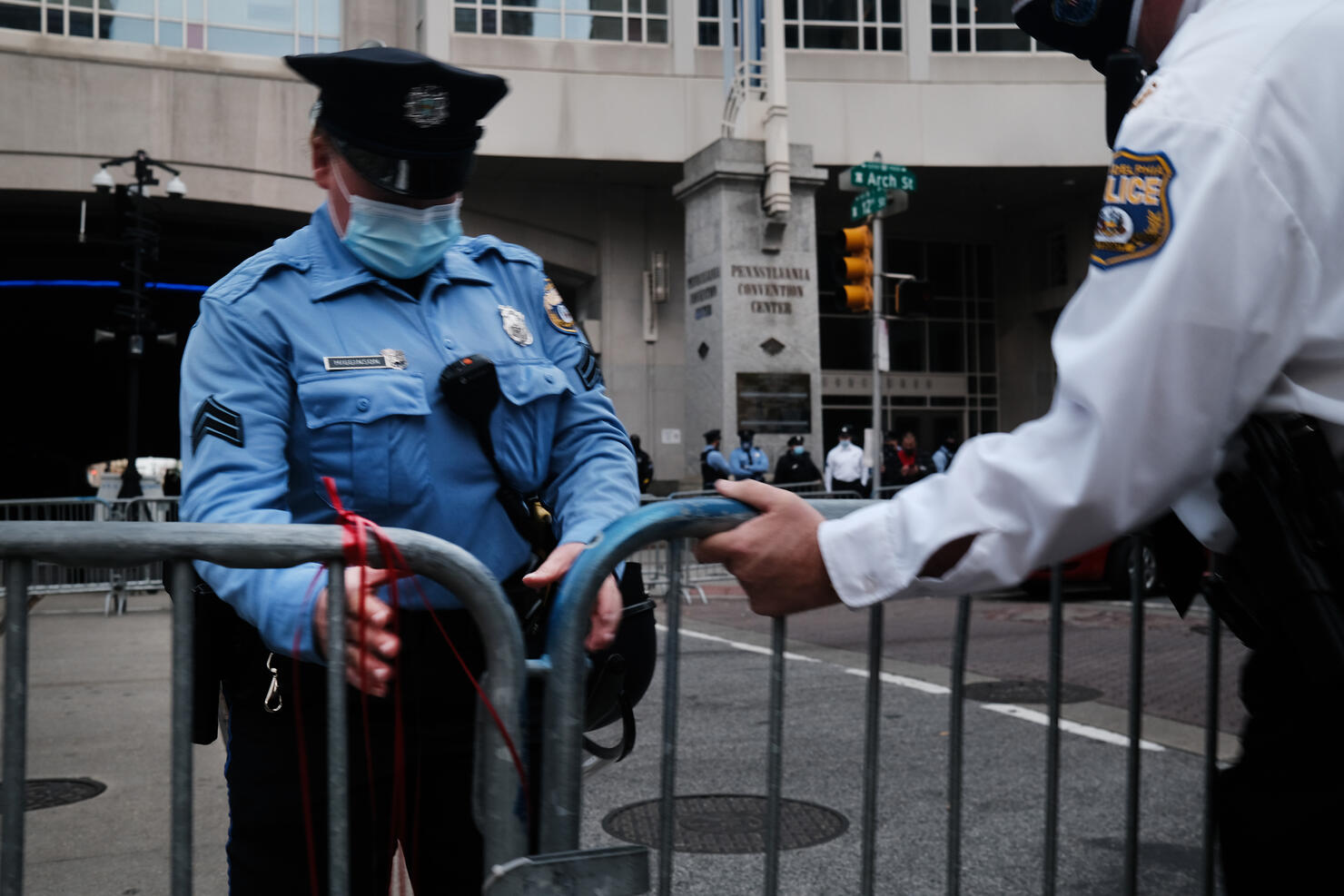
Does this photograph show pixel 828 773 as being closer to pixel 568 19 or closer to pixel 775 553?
pixel 775 553

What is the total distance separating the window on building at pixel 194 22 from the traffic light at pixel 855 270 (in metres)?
14.5

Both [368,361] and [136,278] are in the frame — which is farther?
[136,278]

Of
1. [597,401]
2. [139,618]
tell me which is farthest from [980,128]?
[597,401]

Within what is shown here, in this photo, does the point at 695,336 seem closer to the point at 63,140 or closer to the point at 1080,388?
the point at 63,140

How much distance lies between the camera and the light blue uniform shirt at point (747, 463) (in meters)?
21.8

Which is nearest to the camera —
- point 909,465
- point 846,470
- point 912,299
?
point 912,299

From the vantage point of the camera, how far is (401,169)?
7.82ft

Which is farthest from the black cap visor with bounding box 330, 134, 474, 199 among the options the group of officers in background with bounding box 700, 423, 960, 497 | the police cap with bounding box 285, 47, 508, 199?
the group of officers in background with bounding box 700, 423, 960, 497

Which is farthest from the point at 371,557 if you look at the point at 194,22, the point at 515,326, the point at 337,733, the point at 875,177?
the point at 194,22

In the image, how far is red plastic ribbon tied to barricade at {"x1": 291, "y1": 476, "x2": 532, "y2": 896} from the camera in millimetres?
1830

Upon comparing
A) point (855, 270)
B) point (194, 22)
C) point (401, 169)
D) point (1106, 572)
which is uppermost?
point (194, 22)

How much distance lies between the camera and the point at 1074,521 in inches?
57.0

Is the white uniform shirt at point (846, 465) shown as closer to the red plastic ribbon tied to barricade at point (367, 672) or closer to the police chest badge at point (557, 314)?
the police chest badge at point (557, 314)

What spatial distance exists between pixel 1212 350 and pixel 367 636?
1238 mm
